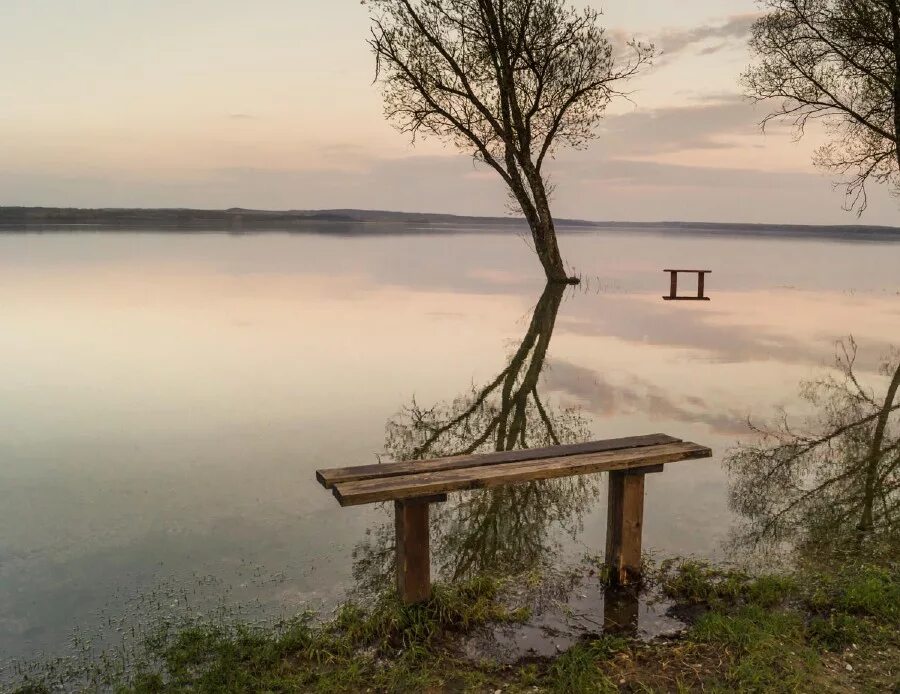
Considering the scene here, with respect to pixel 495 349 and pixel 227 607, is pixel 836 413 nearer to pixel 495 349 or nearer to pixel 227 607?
pixel 495 349

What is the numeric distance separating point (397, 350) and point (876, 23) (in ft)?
64.7

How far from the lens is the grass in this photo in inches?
197

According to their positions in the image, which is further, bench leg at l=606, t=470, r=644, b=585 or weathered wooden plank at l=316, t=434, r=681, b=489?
bench leg at l=606, t=470, r=644, b=585

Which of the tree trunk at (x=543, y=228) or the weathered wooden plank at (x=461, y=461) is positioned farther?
the tree trunk at (x=543, y=228)

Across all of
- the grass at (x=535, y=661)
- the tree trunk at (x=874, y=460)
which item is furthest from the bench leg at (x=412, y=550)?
the tree trunk at (x=874, y=460)

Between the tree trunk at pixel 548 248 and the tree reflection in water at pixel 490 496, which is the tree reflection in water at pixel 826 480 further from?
the tree trunk at pixel 548 248

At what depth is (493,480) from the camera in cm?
580

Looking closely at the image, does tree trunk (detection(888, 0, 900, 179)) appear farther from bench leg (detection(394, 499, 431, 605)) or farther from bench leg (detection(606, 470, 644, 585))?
bench leg (detection(394, 499, 431, 605))

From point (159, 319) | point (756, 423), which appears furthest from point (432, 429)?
point (159, 319)

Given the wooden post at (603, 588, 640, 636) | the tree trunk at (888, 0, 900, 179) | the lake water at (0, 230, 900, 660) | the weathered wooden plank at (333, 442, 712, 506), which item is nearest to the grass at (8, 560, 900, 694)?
the wooden post at (603, 588, 640, 636)

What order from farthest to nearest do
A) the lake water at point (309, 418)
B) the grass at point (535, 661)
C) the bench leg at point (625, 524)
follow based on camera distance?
the lake water at point (309, 418) → the bench leg at point (625, 524) → the grass at point (535, 661)

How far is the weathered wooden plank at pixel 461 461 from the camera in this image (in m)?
5.86

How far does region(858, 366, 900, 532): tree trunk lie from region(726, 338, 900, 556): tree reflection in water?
0.4 inches

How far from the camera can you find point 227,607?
621cm
